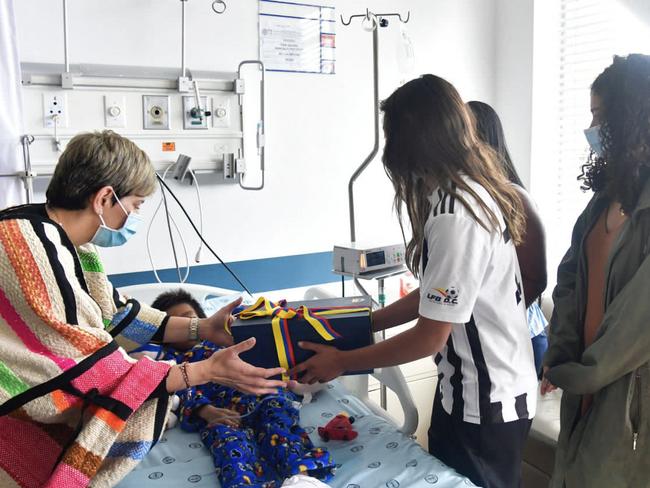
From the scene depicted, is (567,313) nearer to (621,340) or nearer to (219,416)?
(621,340)

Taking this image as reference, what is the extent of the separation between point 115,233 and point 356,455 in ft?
2.88

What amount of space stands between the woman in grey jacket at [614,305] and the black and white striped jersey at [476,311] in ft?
0.52

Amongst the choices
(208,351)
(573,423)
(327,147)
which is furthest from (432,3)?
(573,423)

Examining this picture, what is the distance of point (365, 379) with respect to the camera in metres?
2.29

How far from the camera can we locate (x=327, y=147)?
3295mm

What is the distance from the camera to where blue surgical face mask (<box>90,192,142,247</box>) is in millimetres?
1543

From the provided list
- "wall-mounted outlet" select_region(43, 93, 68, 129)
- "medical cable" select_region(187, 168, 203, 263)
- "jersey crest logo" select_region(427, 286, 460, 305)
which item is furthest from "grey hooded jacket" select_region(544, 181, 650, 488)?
"wall-mounted outlet" select_region(43, 93, 68, 129)

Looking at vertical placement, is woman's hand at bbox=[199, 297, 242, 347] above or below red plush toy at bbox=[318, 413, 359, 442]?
above

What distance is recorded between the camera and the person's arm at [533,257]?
1846mm

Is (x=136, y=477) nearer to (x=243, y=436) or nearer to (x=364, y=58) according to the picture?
→ (x=243, y=436)

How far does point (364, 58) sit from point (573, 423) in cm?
234

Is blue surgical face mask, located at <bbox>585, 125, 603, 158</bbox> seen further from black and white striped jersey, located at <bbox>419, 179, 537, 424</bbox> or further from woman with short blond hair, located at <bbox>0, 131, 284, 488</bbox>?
woman with short blond hair, located at <bbox>0, 131, 284, 488</bbox>

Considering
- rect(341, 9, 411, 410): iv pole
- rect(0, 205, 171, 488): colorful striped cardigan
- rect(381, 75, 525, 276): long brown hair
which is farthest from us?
rect(341, 9, 411, 410): iv pole

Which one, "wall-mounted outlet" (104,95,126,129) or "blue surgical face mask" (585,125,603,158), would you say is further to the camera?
"wall-mounted outlet" (104,95,126,129)
